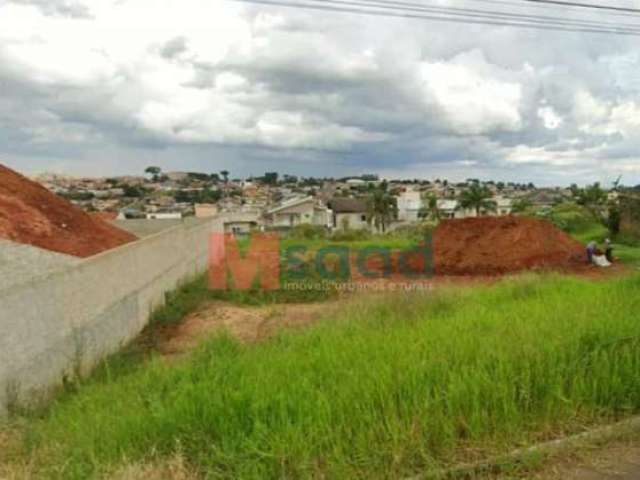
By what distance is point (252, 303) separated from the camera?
1366 centimetres

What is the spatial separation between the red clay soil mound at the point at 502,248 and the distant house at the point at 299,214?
35800mm

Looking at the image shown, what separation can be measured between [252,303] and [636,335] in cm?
1034

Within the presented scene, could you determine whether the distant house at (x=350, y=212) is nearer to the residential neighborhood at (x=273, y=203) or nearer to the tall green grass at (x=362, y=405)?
the residential neighborhood at (x=273, y=203)

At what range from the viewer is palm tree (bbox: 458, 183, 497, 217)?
52312 millimetres

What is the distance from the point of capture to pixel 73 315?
23.9 feet

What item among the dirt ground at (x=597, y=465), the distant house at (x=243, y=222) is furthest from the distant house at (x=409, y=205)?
the dirt ground at (x=597, y=465)

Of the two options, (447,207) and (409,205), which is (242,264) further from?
(409,205)

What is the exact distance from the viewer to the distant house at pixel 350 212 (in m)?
57.5

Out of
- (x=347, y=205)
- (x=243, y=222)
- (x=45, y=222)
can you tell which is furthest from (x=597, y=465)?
(x=347, y=205)

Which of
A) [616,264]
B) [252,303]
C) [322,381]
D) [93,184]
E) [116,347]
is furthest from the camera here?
[93,184]

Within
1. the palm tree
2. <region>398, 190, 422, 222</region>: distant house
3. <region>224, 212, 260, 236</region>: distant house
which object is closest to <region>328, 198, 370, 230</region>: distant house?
<region>398, 190, 422, 222</region>: distant house

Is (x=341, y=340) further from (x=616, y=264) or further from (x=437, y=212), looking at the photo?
(x=437, y=212)

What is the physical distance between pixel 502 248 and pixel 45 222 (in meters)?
15.8

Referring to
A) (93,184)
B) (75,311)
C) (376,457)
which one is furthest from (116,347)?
(93,184)
